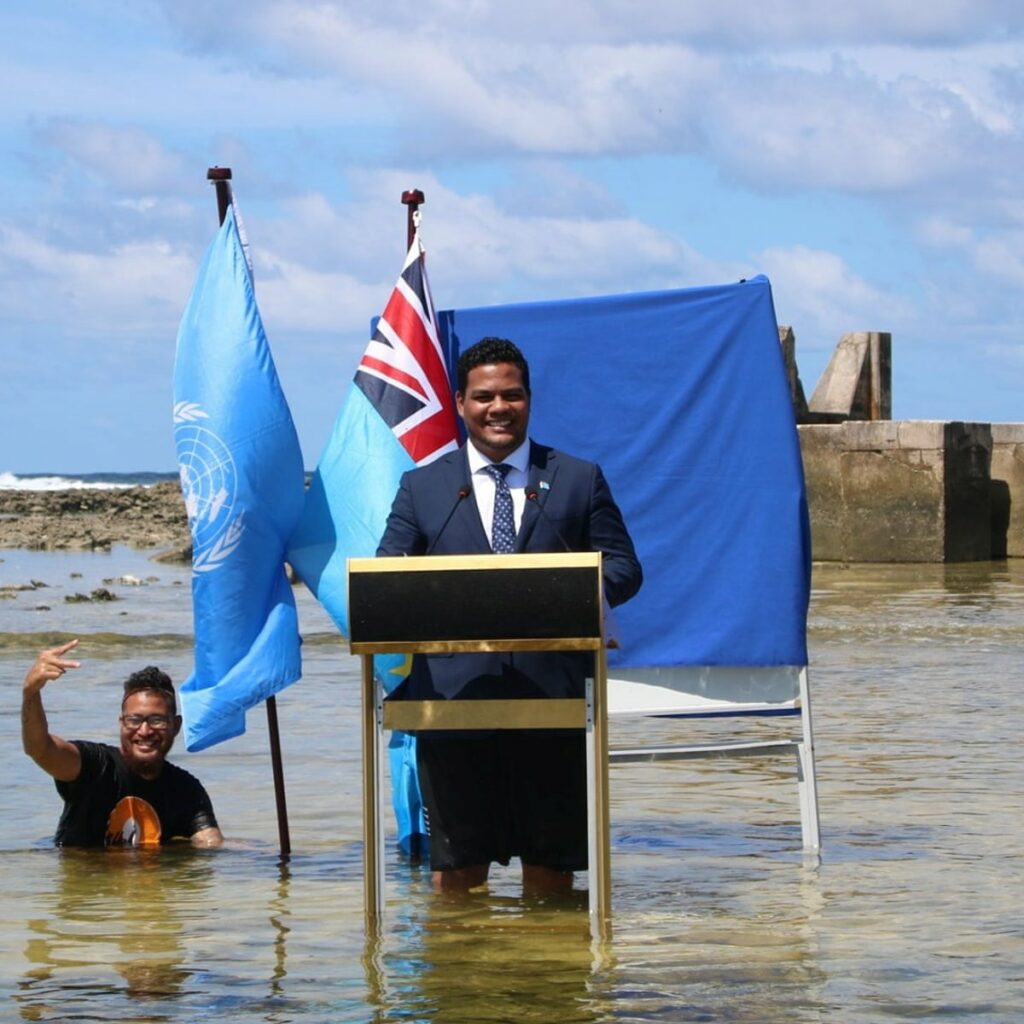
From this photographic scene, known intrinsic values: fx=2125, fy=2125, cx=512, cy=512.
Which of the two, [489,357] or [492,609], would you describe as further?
[489,357]

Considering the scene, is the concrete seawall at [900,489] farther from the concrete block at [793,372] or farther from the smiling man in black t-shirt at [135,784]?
the smiling man in black t-shirt at [135,784]

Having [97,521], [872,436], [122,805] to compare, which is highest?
[872,436]

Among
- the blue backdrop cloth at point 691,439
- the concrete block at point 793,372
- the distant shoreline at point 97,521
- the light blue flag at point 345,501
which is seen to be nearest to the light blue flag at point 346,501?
the light blue flag at point 345,501

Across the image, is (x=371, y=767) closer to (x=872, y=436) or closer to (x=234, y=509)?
(x=234, y=509)

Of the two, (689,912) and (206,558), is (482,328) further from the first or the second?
(689,912)

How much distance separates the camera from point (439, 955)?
583 centimetres

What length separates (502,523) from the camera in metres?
5.99

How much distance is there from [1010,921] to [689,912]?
95cm

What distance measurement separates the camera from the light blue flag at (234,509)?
6.90 meters

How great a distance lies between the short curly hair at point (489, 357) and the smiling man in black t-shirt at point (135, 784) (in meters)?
2.06

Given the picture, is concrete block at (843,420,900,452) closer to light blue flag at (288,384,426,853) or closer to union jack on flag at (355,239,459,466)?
union jack on flag at (355,239,459,466)

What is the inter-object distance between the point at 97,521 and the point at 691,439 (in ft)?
123

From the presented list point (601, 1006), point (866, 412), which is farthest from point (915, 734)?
point (866, 412)

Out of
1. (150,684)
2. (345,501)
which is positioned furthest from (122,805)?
(345,501)
